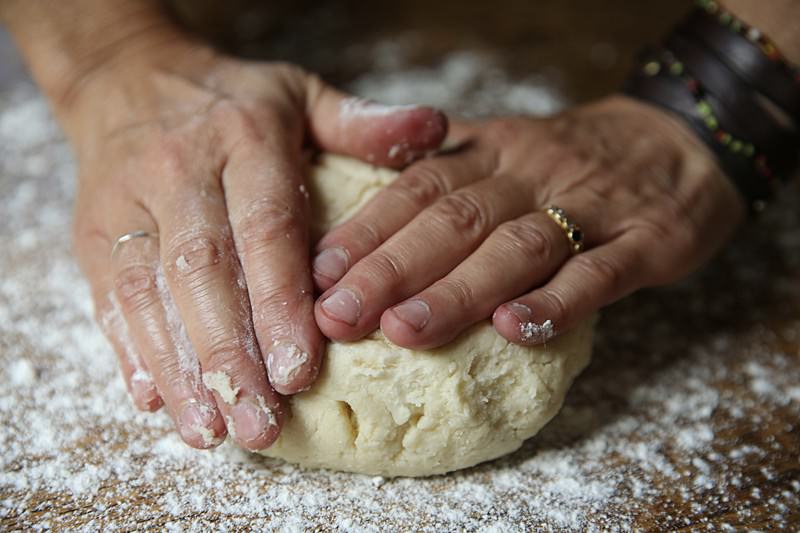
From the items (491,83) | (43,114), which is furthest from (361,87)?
(43,114)

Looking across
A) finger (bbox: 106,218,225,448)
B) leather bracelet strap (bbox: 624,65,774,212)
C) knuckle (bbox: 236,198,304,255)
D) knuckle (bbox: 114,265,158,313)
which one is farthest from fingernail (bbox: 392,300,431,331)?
leather bracelet strap (bbox: 624,65,774,212)

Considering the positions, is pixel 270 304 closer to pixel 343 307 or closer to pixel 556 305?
pixel 343 307

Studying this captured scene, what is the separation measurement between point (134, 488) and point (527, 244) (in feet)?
2.73

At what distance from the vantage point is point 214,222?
1.29 m

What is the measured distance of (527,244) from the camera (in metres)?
1.32

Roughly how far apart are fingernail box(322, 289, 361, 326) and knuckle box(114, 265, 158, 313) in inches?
13.3

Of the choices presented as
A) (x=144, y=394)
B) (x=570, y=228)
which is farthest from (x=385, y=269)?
(x=144, y=394)

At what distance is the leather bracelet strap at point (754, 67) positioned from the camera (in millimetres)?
1599

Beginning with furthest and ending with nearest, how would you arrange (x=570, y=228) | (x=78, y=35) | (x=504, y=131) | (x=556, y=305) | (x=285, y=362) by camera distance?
(x=78, y=35) < (x=504, y=131) < (x=570, y=228) < (x=556, y=305) < (x=285, y=362)

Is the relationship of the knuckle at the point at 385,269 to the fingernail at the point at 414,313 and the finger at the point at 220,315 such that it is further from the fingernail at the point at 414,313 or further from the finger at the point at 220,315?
the finger at the point at 220,315

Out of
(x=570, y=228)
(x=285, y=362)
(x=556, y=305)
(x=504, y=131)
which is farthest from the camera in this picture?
(x=504, y=131)

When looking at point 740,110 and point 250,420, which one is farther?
point 740,110

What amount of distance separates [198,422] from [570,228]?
76 cm

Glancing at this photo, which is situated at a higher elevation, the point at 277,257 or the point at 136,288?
the point at 277,257
